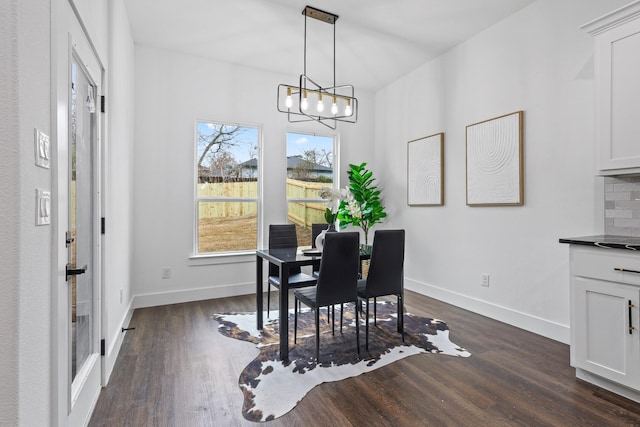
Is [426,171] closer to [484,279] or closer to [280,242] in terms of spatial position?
[484,279]

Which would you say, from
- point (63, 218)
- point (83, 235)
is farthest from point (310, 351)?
point (63, 218)

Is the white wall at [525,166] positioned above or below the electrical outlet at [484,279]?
above

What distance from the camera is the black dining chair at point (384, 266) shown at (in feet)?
9.09

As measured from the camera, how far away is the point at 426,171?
4.39 m

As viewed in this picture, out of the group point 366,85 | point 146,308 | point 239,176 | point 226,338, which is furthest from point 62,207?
point 366,85

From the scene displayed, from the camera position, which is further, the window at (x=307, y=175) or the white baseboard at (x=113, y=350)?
the window at (x=307, y=175)

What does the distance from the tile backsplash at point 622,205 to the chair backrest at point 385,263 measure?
1.56 meters

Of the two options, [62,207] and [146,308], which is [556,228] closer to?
[62,207]

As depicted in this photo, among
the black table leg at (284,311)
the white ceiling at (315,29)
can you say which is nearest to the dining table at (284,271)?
the black table leg at (284,311)

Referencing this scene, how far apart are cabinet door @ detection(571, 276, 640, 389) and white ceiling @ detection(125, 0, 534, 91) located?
2.62 m

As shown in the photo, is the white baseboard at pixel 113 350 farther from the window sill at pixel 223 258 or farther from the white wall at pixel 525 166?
the white wall at pixel 525 166

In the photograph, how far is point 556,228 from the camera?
296 cm

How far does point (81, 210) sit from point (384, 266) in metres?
2.16

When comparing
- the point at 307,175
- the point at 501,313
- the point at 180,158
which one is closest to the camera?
the point at 501,313
